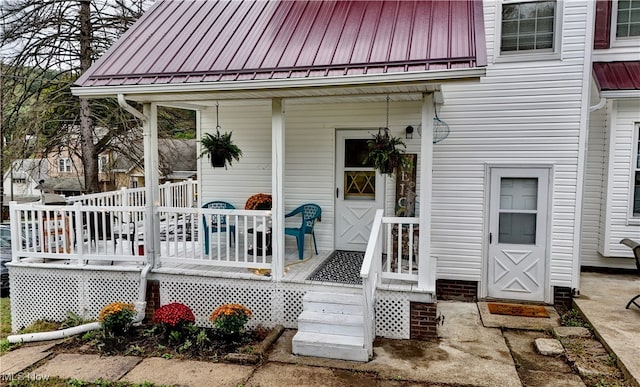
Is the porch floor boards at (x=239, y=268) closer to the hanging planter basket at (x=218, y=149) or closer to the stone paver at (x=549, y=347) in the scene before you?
the hanging planter basket at (x=218, y=149)

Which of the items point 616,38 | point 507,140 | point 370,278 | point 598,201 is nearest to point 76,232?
point 370,278

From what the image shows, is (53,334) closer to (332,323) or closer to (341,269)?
(332,323)

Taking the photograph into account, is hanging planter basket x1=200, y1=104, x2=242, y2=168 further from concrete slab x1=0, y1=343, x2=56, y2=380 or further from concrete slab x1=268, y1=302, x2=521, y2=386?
concrete slab x1=0, y1=343, x2=56, y2=380

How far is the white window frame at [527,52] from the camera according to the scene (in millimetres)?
6090

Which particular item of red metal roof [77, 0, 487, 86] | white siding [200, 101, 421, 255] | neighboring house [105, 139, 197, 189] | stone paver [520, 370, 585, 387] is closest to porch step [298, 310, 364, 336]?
stone paver [520, 370, 585, 387]

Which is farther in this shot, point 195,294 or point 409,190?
point 409,190

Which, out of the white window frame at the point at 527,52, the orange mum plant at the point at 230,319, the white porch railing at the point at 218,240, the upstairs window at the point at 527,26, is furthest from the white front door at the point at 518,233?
the orange mum plant at the point at 230,319

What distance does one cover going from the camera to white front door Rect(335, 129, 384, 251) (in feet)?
23.1

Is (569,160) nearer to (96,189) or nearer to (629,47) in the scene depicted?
(629,47)

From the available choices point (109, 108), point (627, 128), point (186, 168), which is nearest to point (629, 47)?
point (627, 128)

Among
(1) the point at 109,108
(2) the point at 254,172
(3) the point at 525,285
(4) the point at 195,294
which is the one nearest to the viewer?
(4) the point at 195,294

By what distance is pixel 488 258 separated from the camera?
655cm

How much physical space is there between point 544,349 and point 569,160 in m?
2.82

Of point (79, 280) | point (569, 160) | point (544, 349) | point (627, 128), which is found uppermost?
point (627, 128)
